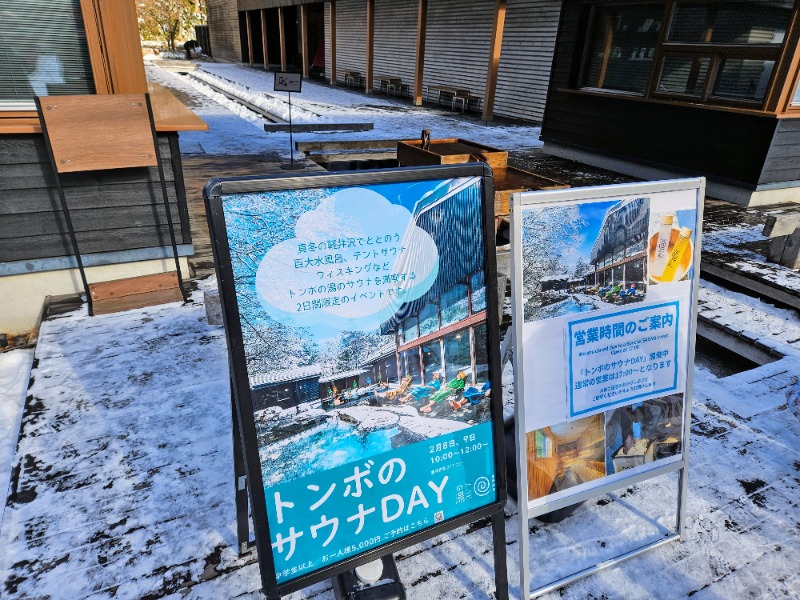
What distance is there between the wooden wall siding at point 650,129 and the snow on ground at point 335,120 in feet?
5.56

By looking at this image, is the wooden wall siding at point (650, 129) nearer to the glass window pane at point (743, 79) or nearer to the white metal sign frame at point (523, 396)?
the glass window pane at point (743, 79)

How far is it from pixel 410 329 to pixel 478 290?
282 mm

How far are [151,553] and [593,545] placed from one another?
202cm

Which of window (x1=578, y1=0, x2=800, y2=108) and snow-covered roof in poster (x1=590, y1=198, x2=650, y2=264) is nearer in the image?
snow-covered roof in poster (x1=590, y1=198, x2=650, y2=264)

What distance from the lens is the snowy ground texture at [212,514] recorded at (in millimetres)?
2119

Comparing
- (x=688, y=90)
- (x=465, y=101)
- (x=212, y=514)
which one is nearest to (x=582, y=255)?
(x=212, y=514)

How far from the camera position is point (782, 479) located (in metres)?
2.73

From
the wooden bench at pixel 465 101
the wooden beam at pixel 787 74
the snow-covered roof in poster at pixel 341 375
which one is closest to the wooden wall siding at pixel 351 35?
the wooden bench at pixel 465 101

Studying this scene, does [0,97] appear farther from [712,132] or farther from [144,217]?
[712,132]

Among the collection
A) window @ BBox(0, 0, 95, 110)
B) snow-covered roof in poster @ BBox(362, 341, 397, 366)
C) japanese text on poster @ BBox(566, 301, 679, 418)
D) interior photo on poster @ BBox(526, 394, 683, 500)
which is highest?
window @ BBox(0, 0, 95, 110)

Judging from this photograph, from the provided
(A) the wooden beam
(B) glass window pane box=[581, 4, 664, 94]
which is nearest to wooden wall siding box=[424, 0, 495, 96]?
(B) glass window pane box=[581, 4, 664, 94]

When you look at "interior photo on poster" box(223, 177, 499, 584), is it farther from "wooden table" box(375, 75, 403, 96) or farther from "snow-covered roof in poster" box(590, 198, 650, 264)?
"wooden table" box(375, 75, 403, 96)

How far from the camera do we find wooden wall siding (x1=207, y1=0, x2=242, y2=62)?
39.4 metres

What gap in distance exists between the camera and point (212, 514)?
241cm
